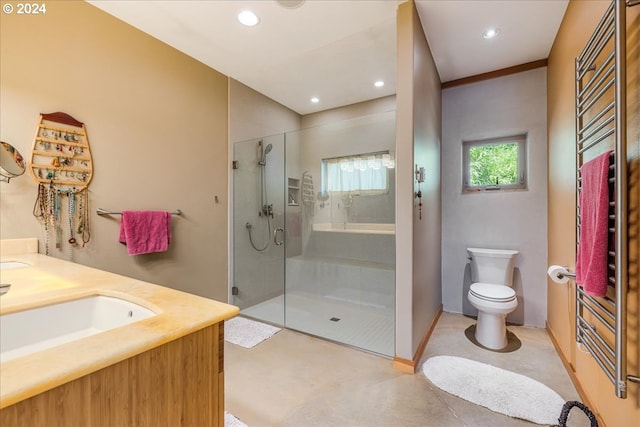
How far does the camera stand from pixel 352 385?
178 centimetres

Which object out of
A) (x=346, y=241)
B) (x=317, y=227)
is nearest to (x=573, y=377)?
(x=346, y=241)

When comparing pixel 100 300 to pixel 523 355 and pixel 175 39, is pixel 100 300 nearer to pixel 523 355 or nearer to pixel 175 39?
pixel 175 39

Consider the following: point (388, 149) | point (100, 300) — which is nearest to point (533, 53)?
point (388, 149)

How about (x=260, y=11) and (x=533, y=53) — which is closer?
(x=260, y=11)

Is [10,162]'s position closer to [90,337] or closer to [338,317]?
[90,337]

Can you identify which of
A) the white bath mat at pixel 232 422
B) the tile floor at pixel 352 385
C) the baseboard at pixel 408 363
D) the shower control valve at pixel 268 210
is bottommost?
the tile floor at pixel 352 385

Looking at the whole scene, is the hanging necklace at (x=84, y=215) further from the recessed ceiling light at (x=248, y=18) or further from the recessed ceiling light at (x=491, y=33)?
the recessed ceiling light at (x=491, y=33)

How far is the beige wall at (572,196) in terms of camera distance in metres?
1.07

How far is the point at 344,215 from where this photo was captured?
287 centimetres

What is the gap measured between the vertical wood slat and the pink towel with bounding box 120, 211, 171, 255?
1758 millimetres

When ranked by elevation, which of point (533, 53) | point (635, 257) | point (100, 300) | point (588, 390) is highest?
point (533, 53)

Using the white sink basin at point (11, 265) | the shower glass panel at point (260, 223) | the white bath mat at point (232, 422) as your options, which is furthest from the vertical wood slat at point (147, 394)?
the shower glass panel at point (260, 223)

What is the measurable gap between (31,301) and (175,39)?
236 cm

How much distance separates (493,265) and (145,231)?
316 cm
